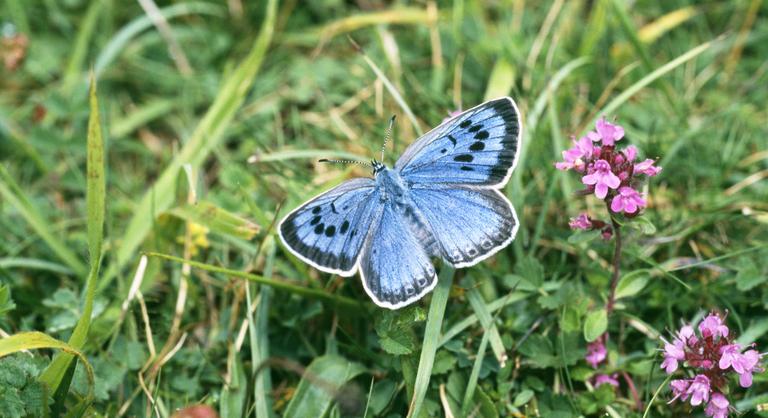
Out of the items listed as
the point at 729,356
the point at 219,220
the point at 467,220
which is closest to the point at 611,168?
the point at 467,220

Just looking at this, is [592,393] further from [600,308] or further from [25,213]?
[25,213]

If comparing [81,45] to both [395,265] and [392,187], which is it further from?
[395,265]

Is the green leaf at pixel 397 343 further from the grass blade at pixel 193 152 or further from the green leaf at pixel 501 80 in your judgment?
the green leaf at pixel 501 80

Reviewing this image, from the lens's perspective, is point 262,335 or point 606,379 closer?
point 606,379

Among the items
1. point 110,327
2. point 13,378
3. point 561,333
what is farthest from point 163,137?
point 561,333

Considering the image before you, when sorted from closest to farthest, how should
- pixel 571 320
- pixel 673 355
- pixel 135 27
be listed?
1. pixel 673 355
2. pixel 571 320
3. pixel 135 27

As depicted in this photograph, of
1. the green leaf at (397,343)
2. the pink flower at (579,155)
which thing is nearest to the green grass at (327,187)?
the green leaf at (397,343)

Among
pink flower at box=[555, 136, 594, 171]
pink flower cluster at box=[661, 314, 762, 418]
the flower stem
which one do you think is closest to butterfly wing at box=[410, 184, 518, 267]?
pink flower at box=[555, 136, 594, 171]
